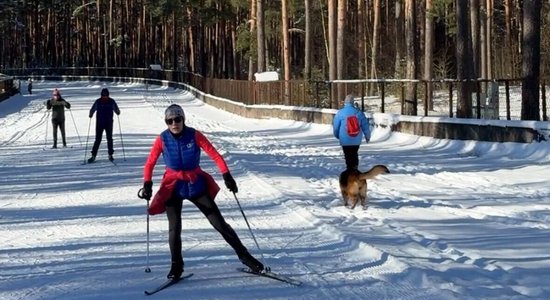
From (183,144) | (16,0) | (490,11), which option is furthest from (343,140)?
(16,0)

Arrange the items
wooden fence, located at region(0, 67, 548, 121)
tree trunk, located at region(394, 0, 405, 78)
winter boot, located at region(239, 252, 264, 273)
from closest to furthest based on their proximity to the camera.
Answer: winter boot, located at region(239, 252, 264, 273) → wooden fence, located at region(0, 67, 548, 121) → tree trunk, located at region(394, 0, 405, 78)

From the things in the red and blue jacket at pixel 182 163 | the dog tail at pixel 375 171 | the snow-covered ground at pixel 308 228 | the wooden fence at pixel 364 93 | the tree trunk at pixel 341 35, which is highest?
the tree trunk at pixel 341 35

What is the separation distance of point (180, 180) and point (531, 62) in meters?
15.7

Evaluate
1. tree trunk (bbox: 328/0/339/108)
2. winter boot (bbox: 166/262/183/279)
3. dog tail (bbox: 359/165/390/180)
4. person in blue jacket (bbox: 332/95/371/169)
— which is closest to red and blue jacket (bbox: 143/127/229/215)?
winter boot (bbox: 166/262/183/279)

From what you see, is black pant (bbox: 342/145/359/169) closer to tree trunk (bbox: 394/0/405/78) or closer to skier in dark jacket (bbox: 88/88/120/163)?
skier in dark jacket (bbox: 88/88/120/163)

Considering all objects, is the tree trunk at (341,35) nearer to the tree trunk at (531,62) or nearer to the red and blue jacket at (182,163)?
the tree trunk at (531,62)

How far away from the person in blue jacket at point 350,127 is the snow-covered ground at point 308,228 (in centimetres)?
78

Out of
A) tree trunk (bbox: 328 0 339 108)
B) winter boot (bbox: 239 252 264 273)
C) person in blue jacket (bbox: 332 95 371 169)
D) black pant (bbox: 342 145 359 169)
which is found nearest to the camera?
winter boot (bbox: 239 252 264 273)

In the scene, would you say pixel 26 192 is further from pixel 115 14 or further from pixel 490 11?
pixel 115 14

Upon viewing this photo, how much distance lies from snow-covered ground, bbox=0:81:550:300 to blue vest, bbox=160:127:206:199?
0.89 meters

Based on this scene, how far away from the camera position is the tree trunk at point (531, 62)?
20938 millimetres

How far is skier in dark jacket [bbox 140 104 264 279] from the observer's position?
7.94 m

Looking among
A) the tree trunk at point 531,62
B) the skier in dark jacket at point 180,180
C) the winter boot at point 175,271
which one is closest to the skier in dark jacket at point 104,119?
the tree trunk at point 531,62

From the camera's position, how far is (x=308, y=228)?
1095cm
